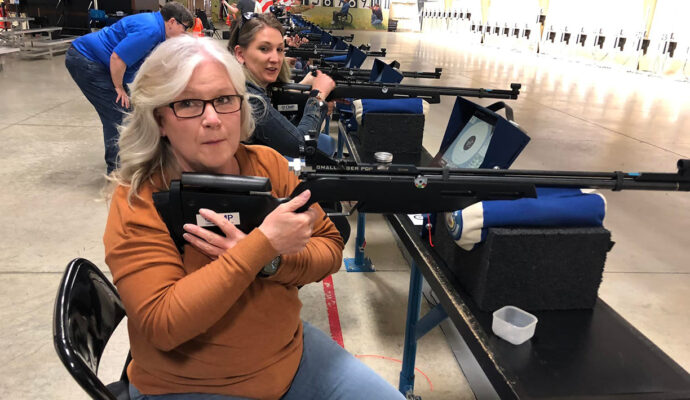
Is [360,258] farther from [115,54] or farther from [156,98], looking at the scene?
[115,54]

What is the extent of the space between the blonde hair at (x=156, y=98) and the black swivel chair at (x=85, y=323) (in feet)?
0.81

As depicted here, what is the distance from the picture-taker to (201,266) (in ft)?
3.48

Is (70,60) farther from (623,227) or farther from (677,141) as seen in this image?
(677,141)

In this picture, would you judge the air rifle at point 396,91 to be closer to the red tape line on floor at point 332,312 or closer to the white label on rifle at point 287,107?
the white label on rifle at point 287,107

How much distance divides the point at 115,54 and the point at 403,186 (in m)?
2.98

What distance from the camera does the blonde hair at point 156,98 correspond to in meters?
1.03

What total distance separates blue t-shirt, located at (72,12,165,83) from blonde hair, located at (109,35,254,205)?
8.37 feet

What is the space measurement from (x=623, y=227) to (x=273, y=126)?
2772 mm

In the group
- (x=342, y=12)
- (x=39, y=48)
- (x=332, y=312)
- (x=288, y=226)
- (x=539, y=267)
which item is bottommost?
(x=332, y=312)

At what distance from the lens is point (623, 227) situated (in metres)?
3.49

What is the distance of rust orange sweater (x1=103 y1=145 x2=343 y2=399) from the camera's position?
3.10 feet

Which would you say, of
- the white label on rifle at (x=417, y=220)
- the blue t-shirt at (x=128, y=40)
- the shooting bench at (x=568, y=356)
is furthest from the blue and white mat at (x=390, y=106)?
the blue t-shirt at (x=128, y=40)

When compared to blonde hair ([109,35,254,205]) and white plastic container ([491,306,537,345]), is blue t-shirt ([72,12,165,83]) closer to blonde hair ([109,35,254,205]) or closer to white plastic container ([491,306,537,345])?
blonde hair ([109,35,254,205])

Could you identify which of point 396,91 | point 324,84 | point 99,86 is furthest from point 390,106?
point 99,86
